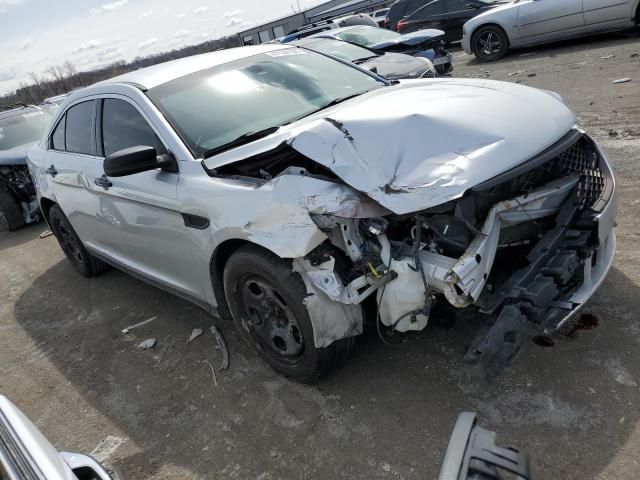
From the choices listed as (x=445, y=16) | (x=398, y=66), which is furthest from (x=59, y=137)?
(x=445, y=16)

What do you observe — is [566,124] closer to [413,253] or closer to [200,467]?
[413,253]

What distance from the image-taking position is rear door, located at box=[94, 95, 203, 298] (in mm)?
3113

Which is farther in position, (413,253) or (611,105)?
(611,105)

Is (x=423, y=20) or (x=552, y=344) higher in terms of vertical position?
(x=423, y=20)

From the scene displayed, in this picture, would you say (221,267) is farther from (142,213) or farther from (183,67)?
(183,67)

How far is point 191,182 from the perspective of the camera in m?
2.90

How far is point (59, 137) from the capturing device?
459 centimetres

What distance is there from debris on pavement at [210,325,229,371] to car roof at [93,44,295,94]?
67.3 inches

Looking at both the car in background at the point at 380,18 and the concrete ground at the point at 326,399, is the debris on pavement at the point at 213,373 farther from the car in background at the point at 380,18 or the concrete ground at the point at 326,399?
the car in background at the point at 380,18

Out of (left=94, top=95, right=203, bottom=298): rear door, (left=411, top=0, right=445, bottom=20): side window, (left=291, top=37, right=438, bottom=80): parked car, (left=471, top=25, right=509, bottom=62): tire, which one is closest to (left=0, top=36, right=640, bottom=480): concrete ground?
(left=94, top=95, right=203, bottom=298): rear door

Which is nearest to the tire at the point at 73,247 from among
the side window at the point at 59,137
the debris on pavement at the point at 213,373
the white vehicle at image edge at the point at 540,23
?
the side window at the point at 59,137

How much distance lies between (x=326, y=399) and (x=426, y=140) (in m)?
1.46

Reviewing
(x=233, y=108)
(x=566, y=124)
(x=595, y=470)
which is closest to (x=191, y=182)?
(x=233, y=108)

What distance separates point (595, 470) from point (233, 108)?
2666 mm
